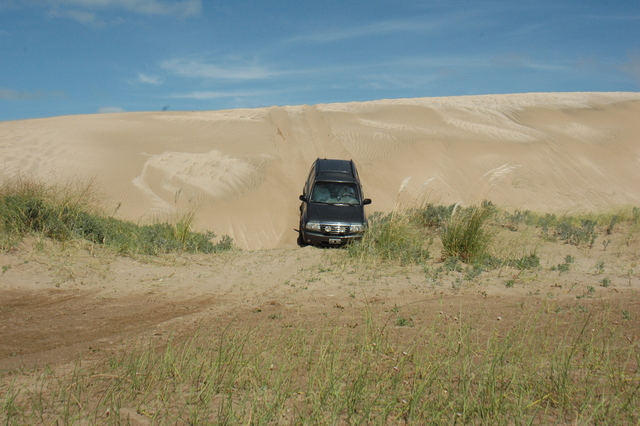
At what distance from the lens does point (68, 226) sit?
9.16 m

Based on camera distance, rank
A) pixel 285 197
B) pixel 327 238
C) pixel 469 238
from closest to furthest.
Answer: pixel 469 238, pixel 327 238, pixel 285 197

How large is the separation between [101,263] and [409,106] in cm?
3136

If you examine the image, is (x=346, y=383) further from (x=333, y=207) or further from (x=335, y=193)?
(x=335, y=193)

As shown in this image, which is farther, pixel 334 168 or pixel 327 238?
pixel 334 168

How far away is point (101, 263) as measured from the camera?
8.13 m

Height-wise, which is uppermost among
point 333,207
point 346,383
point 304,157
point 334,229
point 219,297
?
point 304,157

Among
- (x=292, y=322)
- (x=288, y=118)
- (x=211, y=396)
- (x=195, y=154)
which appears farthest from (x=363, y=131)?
(x=211, y=396)

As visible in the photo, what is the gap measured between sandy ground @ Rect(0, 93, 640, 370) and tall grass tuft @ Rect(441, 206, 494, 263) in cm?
71

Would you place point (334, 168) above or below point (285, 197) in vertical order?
above

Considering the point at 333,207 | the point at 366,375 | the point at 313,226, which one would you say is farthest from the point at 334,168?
the point at 366,375

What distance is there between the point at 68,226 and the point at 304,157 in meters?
16.0

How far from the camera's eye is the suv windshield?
13211mm

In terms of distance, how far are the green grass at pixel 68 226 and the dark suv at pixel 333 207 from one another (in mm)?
2689

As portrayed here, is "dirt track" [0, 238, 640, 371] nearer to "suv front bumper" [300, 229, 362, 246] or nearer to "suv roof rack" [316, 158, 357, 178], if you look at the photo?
"suv front bumper" [300, 229, 362, 246]
